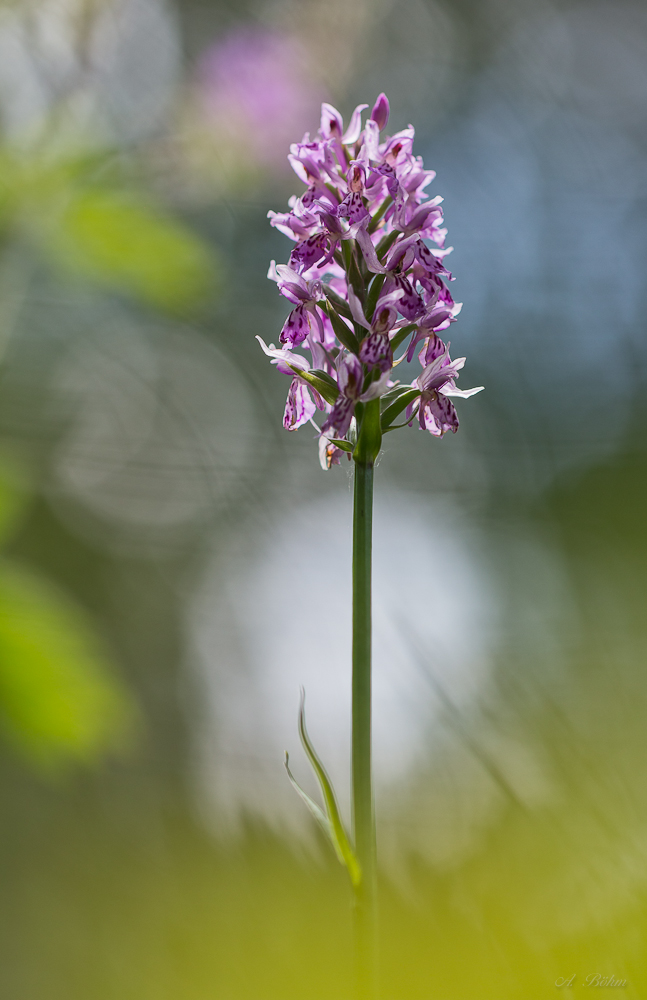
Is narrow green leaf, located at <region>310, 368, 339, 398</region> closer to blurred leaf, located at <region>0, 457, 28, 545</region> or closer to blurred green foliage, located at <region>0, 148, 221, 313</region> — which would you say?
blurred leaf, located at <region>0, 457, 28, 545</region>

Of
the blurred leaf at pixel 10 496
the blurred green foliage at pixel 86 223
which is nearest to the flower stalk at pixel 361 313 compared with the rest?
the blurred leaf at pixel 10 496

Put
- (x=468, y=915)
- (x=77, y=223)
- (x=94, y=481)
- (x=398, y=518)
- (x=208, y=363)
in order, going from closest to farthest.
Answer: (x=468, y=915) → (x=77, y=223) → (x=398, y=518) → (x=94, y=481) → (x=208, y=363)

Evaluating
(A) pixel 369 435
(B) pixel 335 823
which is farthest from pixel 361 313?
(B) pixel 335 823

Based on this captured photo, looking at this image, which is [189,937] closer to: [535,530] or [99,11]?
[99,11]

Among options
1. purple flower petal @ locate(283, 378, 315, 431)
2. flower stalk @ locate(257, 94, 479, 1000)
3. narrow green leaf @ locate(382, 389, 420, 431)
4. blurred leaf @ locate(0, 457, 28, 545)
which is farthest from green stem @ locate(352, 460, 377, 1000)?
blurred leaf @ locate(0, 457, 28, 545)

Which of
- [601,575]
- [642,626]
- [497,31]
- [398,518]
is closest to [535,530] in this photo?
[398,518]

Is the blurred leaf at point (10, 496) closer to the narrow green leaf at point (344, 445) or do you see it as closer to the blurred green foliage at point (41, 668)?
the blurred green foliage at point (41, 668)

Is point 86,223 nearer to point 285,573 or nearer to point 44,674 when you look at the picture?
point 44,674
